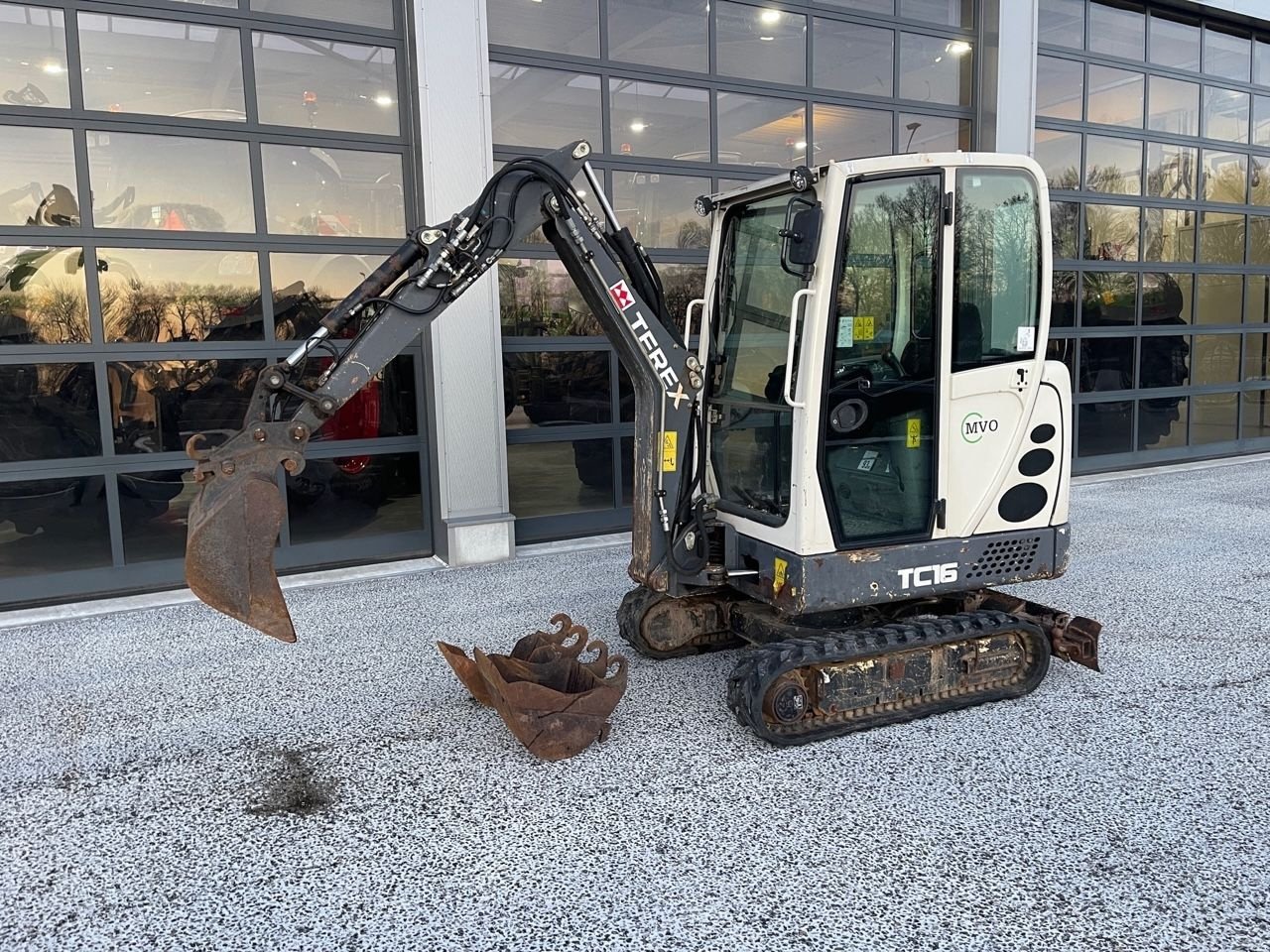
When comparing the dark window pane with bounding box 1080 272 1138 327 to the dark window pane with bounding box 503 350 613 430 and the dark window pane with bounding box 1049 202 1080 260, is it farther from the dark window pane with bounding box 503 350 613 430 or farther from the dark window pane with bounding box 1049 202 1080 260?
the dark window pane with bounding box 503 350 613 430

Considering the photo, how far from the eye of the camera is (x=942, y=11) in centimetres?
917

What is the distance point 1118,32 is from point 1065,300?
3.13 m

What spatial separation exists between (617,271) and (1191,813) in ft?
10.1

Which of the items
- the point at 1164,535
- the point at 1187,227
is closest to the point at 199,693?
the point at 1164,535

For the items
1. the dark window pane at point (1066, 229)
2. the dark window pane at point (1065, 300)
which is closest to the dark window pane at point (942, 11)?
the dark window pane at point (1066, 229)

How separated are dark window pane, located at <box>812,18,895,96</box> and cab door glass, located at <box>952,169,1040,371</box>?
4971 millimetres

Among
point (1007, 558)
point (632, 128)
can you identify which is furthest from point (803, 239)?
point (632, 128)

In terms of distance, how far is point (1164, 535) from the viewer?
7641 millimetres

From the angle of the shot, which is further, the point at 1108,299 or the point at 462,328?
the point at 1108,299

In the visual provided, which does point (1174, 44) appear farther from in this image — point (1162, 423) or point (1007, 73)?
point (1162, 423)

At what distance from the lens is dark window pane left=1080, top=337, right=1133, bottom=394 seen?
10.6 m

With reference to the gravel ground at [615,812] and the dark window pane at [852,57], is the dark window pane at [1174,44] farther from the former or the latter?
the gravel ground at [615,812]

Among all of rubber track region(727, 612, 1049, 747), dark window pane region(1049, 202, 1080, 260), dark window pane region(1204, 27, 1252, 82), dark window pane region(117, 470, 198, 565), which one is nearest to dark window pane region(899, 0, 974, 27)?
dark window pane region(1049, 202, 1080, 260)

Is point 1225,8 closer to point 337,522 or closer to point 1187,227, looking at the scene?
point 1187,227
